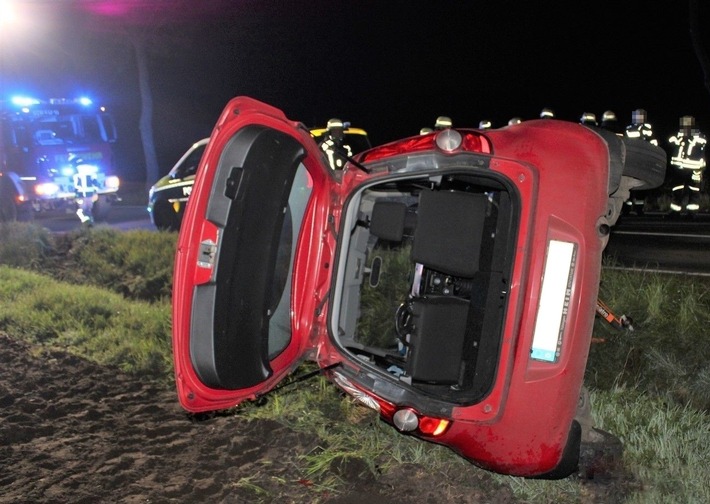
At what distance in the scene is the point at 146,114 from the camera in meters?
23.7

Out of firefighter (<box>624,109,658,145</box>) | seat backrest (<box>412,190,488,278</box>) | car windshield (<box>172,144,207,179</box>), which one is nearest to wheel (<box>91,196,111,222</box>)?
car windshield (<box>172,144,207,179</box>)

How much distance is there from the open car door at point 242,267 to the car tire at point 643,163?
1583 millimetres

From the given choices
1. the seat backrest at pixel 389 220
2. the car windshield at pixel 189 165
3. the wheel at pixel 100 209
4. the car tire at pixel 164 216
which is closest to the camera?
the seat backrest at pixel 389 220

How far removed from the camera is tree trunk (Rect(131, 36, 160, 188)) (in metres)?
21.9

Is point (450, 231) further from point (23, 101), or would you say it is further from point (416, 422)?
point (23, 101)

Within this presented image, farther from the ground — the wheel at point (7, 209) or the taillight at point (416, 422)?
the wheel at point (7, 209)

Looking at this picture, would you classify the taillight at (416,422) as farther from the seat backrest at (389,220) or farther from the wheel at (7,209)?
the wheel at (7,209)

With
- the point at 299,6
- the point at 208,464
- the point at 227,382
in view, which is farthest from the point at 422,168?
the point at 299,6

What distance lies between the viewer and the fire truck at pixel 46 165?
1403 centimetres

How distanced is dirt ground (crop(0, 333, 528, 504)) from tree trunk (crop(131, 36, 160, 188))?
58.3 ft

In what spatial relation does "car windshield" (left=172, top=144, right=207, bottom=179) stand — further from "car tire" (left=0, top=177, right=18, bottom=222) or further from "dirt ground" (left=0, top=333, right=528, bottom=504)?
"dirt ground" (left=0, top=333, right=528, bottom=504)

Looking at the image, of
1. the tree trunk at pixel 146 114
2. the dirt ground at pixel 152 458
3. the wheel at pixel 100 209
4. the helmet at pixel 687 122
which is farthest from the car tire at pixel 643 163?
the tree trunk at pixel 146 114

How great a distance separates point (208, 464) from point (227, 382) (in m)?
0.99

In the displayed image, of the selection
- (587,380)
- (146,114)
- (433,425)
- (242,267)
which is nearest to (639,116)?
(587,380)
